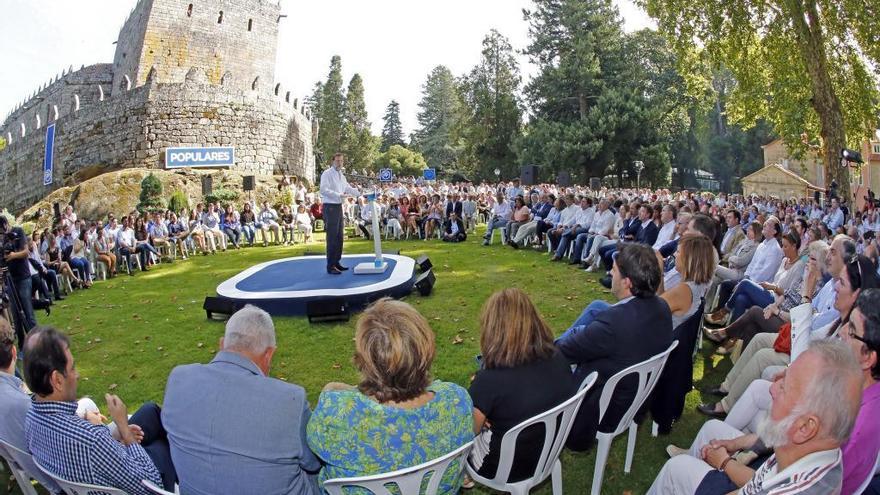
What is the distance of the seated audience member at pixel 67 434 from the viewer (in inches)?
91.8

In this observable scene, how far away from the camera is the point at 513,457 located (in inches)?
102

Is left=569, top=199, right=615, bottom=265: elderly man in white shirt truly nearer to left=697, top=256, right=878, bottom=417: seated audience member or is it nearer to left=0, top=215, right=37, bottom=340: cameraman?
left=697, top=256, right=878, bottom=417: seated audience member

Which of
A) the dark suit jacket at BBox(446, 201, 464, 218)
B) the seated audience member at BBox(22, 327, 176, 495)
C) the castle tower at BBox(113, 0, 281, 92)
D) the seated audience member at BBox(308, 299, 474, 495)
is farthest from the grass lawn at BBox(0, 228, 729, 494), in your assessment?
the castle tower at BBox(113, 0, 281, 92)

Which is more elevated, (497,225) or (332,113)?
(332,113)

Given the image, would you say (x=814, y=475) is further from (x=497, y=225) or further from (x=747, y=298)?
(x=497, y=225)

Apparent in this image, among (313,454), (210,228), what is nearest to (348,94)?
(210,228)

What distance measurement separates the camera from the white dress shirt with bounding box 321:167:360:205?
8.55m

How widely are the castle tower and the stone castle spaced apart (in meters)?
0.06

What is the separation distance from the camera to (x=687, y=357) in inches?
152

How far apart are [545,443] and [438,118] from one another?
60.2 metres

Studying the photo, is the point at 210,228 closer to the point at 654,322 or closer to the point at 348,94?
the point at 654,322

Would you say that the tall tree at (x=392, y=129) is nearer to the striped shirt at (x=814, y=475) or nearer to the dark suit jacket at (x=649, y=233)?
the dark suit jacket at (x=649, y=233)

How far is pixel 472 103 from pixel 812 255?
125 feet

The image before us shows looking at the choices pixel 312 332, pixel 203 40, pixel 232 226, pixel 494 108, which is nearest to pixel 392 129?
pixel 494 108
